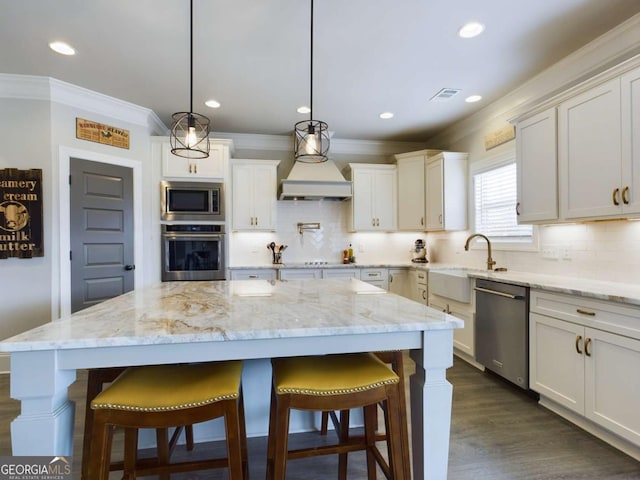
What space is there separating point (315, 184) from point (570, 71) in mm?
2727

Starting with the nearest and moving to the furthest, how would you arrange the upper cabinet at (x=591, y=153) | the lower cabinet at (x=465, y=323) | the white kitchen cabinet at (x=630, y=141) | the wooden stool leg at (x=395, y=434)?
the wooden stool leg at (x=395, y=434) → the white kitchen cabinet at (x=630, y=141) → the upper cabinet at (x=591, y=153) → the lower cabinet at (x=465, y=323)

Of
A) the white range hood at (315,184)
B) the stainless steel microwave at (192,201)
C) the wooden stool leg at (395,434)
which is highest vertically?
the white range hood at (315,184)

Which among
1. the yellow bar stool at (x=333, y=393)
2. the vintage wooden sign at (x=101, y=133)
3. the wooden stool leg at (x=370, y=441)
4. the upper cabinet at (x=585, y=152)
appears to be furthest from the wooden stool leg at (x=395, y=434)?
the vintage wooden sign at (x=101, y=133)

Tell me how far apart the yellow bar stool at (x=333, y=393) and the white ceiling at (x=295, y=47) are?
2.15m

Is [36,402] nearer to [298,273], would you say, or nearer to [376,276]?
[298,273]

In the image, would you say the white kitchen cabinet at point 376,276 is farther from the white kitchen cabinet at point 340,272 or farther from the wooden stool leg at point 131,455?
the wooden stool leg at point 131,455

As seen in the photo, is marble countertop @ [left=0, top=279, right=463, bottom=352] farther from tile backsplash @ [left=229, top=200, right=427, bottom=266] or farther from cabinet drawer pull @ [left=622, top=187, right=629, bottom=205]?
tile backsplash @ [left=229, top=200, right=427, bottom=266]

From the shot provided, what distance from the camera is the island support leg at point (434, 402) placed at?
125cm

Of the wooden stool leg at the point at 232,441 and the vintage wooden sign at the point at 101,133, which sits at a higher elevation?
the vintage wooden sign at the point at 101,133

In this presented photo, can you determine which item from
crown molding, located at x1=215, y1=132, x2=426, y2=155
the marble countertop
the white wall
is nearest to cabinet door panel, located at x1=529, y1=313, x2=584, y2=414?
the white wall

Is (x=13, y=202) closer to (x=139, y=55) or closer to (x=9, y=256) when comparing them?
(x=9, y=256)

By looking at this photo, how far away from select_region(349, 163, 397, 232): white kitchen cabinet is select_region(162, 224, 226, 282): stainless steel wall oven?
188 centimetres

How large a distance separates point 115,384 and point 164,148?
10.6 ft

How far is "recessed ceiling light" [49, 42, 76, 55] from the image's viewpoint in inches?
96.6
